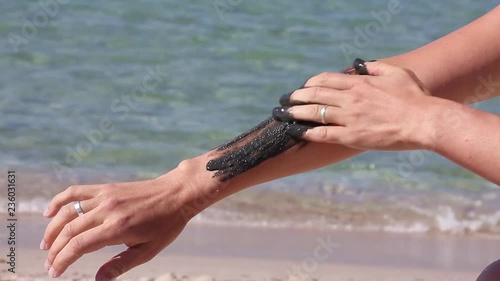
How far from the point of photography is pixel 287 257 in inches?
177

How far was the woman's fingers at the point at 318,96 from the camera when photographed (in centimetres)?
190

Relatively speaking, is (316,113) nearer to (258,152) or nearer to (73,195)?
(258,152)

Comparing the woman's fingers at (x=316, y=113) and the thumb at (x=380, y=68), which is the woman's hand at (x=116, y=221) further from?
the thumb at (x=380, y=68)

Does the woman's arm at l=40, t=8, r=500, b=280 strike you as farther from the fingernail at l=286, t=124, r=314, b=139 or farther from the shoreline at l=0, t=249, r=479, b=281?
the shoreline at l=0, t=249, r=479, b=281

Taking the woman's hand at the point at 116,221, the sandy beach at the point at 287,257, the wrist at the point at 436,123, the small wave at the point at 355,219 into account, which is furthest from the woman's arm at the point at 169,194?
the small wave at the point at 355,219

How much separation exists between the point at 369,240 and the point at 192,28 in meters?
4.64

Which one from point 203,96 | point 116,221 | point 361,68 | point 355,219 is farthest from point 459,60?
point 203,96

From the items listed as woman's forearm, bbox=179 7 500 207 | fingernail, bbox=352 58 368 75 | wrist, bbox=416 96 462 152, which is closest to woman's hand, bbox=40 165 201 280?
woman's forearm, bbox=179 7 500 207

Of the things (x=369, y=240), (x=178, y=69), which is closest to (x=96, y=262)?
(x=369, y=240)

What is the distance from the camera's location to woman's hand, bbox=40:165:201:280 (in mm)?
1905

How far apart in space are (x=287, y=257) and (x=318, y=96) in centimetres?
265

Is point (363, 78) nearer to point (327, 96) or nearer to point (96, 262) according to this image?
point (327, 96)

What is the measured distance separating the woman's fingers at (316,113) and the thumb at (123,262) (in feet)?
1.43

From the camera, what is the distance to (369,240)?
4.86 meters
